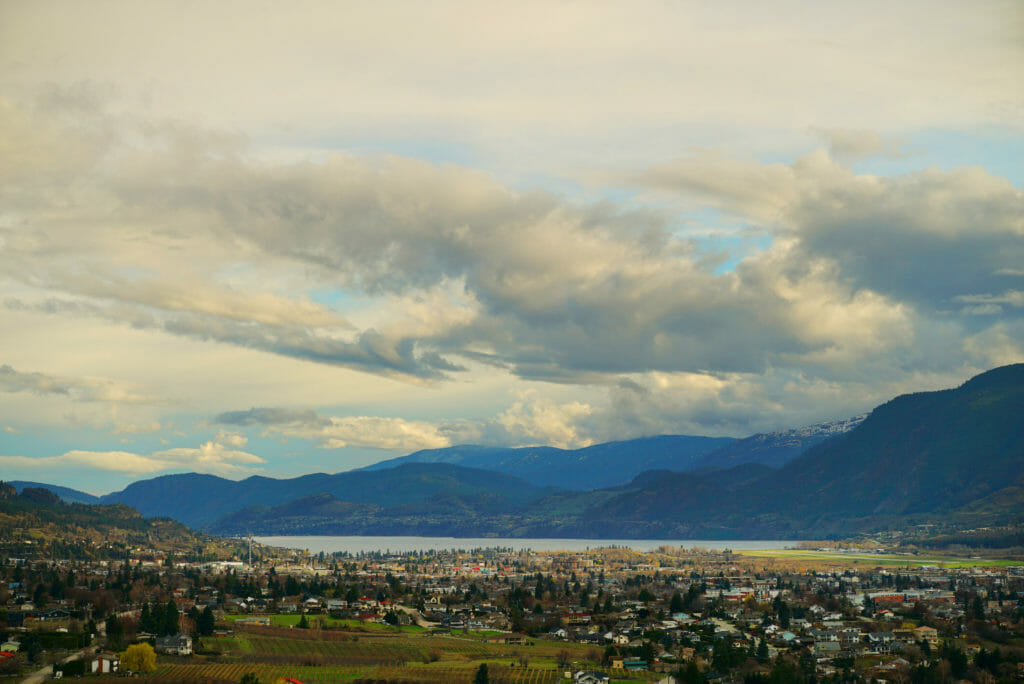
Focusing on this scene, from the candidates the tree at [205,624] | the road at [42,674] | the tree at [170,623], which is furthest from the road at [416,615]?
the road at [42,674]

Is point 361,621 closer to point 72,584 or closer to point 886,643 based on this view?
point 72,584

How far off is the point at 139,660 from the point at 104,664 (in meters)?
3.16

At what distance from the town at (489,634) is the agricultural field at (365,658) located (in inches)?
10.7

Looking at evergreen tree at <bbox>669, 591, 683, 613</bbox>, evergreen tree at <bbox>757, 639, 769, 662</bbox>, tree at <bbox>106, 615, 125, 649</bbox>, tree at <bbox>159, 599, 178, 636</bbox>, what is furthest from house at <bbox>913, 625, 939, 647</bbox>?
tree at <bbox>106, 615, 125, 649</bbox>

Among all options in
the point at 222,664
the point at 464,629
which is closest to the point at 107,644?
the point at 222,664

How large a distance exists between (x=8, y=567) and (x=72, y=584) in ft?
129

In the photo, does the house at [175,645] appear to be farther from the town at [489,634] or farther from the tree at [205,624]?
the tree at [205,624]

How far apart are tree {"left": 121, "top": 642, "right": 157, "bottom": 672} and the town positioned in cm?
13

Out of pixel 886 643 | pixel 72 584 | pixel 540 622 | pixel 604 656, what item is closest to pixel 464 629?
pixel 540 622

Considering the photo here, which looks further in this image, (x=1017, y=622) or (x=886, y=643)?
(x=1017, y=622)

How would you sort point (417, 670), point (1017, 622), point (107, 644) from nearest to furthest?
point (417, 670) → point (107, 644) → point (1017, 622)

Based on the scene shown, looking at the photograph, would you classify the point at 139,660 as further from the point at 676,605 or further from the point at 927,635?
the point at 927,635

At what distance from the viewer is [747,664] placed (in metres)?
109

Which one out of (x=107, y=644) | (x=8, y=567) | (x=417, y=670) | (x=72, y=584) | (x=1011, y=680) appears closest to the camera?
(x=1011, y=680)
